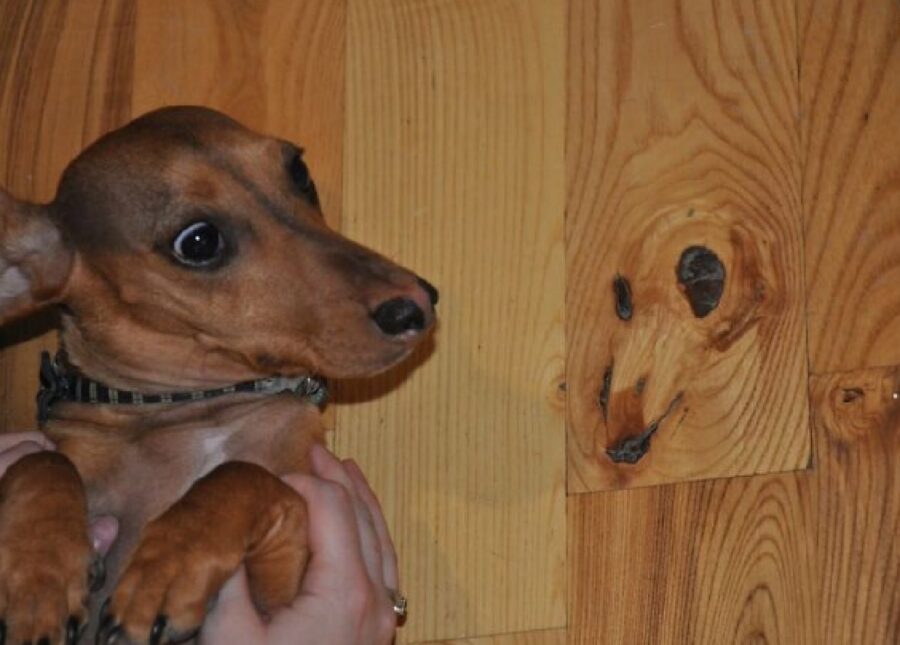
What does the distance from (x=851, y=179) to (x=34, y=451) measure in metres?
1.70

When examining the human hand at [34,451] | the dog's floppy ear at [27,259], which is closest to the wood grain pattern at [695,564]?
the human hand at [34,451]

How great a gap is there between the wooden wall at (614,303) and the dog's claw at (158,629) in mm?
847

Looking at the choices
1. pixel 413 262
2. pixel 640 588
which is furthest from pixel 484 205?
pixel 640 588

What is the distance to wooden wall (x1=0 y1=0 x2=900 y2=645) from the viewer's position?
310cm

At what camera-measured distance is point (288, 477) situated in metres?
3.09

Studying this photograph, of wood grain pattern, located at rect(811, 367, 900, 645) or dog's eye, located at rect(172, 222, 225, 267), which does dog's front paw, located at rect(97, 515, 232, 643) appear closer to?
dog's eye, located at rect(172, 222, 225, 267)

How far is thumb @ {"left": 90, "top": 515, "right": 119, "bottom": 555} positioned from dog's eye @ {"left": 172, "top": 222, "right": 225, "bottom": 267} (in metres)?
0.52

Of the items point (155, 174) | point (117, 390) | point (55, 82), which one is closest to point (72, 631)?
point (117, 390)

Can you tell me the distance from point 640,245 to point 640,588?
0.71 m

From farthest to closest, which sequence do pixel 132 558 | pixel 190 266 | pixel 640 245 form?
pixel 640 245 → pixel 190 266 → pixel 132 558

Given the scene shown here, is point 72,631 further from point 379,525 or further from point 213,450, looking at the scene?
point 379,525

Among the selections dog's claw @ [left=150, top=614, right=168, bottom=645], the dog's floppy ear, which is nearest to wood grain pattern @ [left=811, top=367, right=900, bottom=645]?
dog's claw @ [left=150, top=614, right=168, bottom=645]

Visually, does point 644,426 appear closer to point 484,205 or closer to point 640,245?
point 640,245

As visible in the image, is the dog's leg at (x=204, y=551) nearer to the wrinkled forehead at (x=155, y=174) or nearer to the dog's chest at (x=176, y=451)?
the dog's chest at (x=176, y=451)
